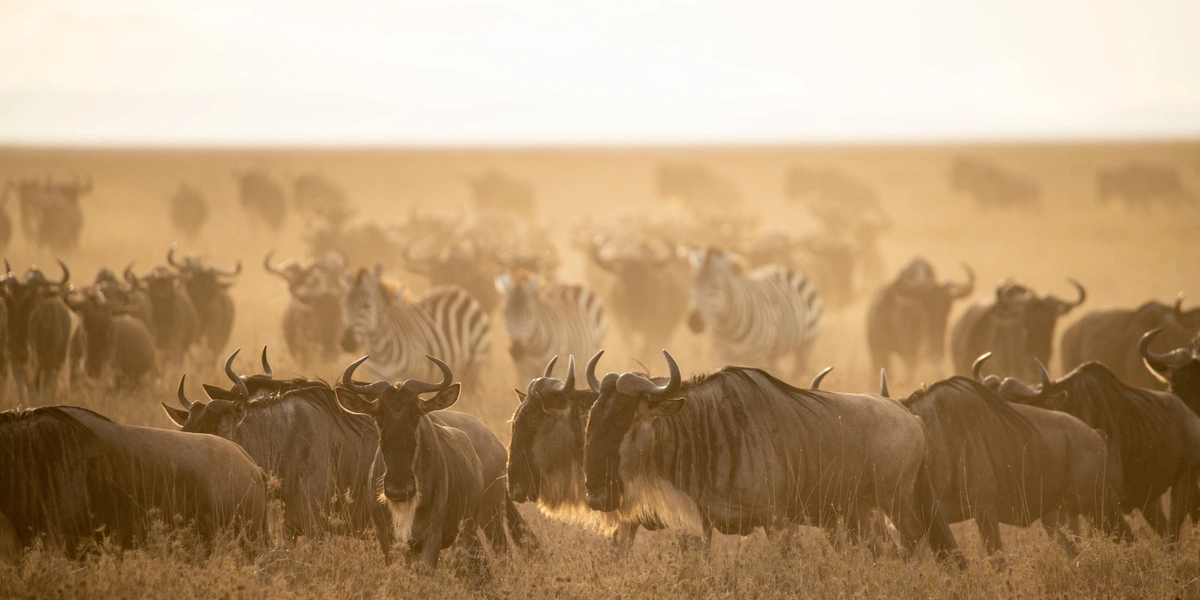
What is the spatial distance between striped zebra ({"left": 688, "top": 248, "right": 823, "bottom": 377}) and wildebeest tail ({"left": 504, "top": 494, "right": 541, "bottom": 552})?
6.10 metres

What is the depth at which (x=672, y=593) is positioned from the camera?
5945 millimetres

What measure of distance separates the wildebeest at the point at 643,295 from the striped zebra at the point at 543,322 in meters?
1.91

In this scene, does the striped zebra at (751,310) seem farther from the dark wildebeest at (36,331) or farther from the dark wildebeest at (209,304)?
the dark wildebeest at (36,331)

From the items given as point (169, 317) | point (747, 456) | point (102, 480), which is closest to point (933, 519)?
point (747, 456)

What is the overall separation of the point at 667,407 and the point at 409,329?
20.8 feet

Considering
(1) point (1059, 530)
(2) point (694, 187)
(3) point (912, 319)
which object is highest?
(2) point (694, 187)

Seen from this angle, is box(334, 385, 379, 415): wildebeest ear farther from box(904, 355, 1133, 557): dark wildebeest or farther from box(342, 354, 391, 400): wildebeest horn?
box(904, 355, 1133, 557): dark wildebeest

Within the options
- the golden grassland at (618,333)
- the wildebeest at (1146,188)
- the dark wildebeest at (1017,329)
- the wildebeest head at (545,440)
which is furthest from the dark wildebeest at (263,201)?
the wildebeest at (1146,188)

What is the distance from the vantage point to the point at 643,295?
15.9 meters

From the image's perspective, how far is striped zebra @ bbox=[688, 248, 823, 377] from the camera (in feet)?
43.5

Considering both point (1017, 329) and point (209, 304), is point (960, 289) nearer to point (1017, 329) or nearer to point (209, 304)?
point (1017, 329)

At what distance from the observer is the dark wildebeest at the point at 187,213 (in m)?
32.6

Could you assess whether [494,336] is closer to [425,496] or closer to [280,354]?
[280,354]

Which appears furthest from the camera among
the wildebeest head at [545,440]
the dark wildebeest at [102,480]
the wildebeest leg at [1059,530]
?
the wildebeest leg at [1059,530]
